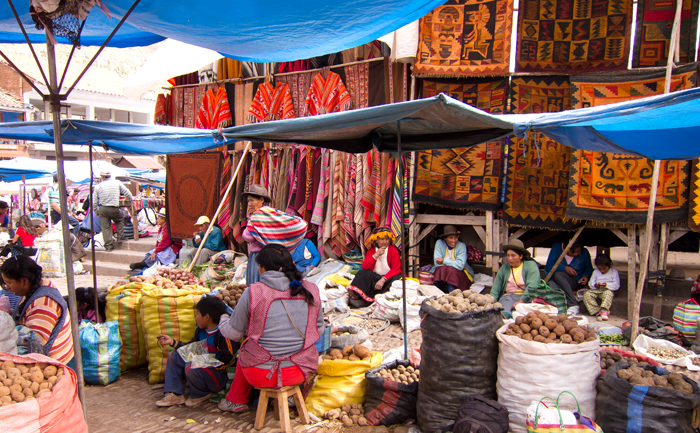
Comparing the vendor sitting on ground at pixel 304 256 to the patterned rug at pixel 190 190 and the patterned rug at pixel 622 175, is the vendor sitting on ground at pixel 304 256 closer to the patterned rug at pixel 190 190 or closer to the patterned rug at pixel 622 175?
the patterned rug at pixel 622 175

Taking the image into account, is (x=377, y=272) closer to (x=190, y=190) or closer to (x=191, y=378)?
(x=191, y=378)

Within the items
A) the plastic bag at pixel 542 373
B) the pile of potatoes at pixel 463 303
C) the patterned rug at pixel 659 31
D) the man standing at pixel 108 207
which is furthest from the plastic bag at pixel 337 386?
the man standing at pixel 108 207

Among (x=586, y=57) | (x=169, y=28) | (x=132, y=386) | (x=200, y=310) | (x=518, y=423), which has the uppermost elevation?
(x=586, y=57)

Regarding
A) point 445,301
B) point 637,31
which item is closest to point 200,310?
point 445,301

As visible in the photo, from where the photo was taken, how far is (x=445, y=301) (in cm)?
326

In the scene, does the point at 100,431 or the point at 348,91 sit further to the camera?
the point at 348,91

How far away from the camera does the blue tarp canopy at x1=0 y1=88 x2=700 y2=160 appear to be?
2.82 meters

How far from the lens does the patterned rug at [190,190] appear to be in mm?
9102

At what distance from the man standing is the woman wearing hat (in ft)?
27.1

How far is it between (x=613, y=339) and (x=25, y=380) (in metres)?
4.95

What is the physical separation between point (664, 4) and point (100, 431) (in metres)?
7.01

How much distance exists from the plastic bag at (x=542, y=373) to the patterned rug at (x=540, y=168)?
11.8 ft

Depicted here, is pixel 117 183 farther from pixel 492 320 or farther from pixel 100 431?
pixel 492 320

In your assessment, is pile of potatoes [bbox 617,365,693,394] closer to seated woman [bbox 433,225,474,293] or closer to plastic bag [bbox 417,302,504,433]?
plastic bag [bbox 417,302,504,433]
